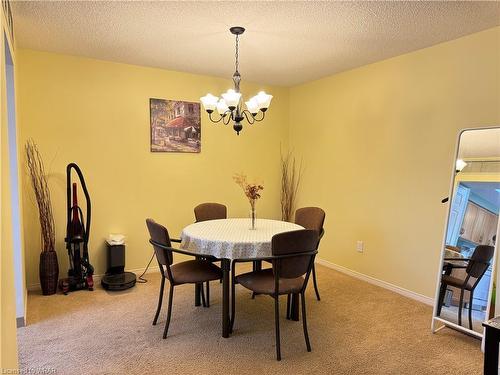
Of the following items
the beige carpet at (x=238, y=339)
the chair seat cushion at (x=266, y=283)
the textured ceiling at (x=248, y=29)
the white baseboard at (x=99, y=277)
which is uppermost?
the textured ceiling at (x=248, y=29)

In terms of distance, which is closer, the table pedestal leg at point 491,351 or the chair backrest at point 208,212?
the table pedestal leg at point 491,351

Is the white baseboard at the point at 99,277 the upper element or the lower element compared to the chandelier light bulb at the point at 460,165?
lower

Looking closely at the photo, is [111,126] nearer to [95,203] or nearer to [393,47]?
[95,203]

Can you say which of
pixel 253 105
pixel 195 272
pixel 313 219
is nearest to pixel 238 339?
pixel 195 272

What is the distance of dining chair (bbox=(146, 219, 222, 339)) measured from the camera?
256 centimetres

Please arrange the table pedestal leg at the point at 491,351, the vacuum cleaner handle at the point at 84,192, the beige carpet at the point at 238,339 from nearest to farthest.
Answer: the table pedestal leg at the point at 491,351 < the beige carpet at the point at 238,339 < the vacuum cleaner handle at the point at 84,192

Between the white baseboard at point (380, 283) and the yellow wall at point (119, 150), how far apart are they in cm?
127

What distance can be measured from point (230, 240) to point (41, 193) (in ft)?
6.94

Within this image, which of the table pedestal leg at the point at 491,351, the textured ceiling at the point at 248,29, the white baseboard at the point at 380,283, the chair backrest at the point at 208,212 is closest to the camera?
the table pedestal leg at the point at 491,351

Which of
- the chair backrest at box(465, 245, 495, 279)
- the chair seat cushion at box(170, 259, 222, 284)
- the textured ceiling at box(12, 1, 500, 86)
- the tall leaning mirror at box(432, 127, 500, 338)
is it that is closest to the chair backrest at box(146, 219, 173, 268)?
the chair seat cushion at box(170, 259, 222, 284)

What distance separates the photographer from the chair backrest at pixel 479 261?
2566 millimetres

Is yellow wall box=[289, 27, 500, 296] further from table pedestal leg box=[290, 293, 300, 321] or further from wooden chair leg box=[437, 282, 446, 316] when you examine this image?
table pedestal leg box=[290, 293, 300, 321]

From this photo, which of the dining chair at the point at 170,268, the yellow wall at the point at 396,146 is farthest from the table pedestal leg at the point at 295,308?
the yellow wall at the point at 396,146

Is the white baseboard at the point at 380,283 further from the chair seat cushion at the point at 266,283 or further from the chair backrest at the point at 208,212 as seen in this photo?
the chair backrest at the point at 208,212
